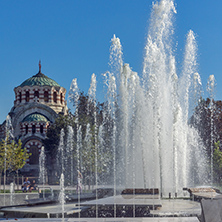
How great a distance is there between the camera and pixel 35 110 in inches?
1641

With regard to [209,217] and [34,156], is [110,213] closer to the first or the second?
[209,217]

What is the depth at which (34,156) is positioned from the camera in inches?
1542

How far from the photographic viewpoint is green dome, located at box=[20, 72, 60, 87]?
43.2 metres

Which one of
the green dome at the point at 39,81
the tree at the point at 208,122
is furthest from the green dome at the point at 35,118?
the tree at the point at 208,122

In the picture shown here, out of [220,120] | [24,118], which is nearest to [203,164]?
[220,120]

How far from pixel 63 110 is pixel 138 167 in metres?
22.2

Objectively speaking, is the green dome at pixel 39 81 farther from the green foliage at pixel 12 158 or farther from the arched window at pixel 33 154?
the green foliage at pixel 12 158

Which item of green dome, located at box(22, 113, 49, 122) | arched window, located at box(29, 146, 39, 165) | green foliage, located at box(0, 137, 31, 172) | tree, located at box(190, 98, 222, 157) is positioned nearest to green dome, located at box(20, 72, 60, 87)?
green dome, located at box(22, 113, 49, 122)

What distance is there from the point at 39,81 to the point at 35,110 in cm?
372

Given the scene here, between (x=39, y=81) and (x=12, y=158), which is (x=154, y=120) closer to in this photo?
(x=12, y=158)

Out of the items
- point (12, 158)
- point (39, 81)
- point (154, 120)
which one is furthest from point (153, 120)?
point (39, 81)

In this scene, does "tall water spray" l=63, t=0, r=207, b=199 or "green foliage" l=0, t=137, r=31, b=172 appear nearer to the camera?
"tall water spray" l=63, t=0, r=207, b=199

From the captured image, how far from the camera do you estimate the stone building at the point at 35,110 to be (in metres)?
39.1

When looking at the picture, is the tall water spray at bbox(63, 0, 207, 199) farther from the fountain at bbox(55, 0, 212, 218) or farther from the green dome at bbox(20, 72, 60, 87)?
the green dome at bbox(20, 72, 60, 87)
